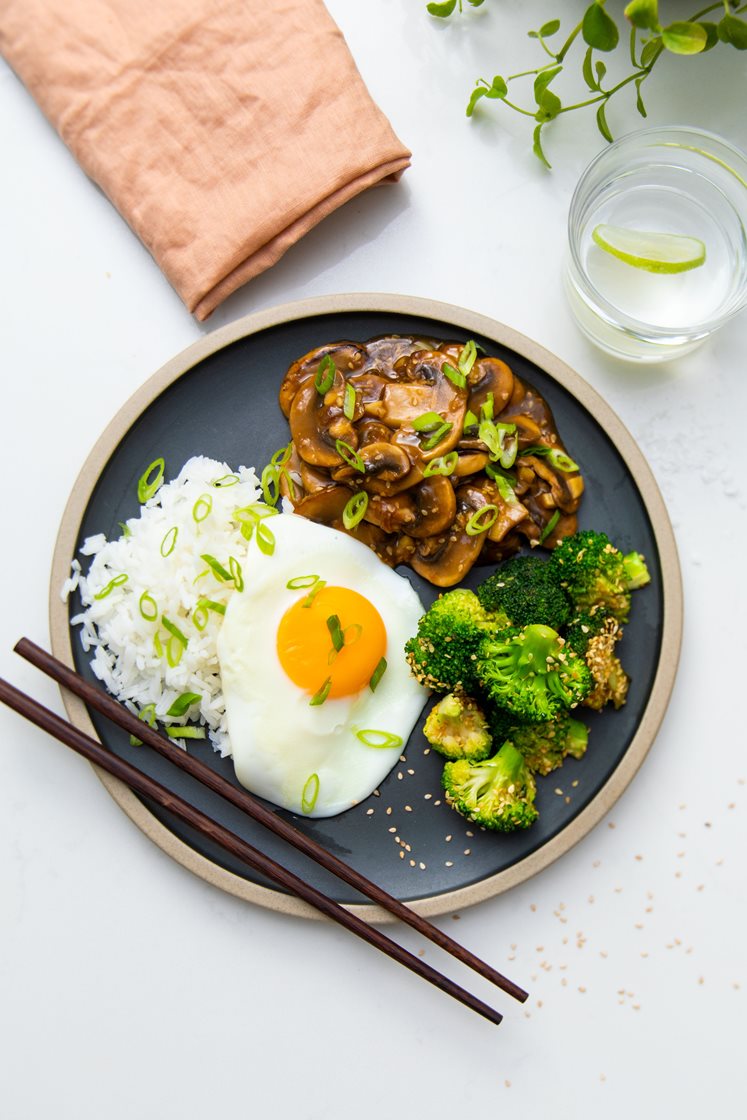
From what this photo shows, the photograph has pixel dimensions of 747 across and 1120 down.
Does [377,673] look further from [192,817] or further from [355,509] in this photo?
[192,817]

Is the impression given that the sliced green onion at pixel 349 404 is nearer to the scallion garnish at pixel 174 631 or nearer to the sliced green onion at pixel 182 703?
the scallion garnish at pixel 174 631

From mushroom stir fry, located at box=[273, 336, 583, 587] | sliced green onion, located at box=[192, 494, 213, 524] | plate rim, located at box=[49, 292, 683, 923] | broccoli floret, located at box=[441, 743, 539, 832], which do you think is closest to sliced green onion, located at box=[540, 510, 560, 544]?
mushroom stir fry, located at box=[273, 336, 583, 587]

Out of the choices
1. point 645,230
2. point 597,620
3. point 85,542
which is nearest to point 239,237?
point 85,542

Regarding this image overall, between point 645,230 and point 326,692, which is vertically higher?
point 645,230

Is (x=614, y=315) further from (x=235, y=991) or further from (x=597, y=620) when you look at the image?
(x=235, y=991)

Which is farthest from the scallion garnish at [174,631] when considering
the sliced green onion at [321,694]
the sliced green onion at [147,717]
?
the sliced green onion at [321,694]

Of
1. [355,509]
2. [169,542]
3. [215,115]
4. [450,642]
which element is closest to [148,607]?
[169,542]
